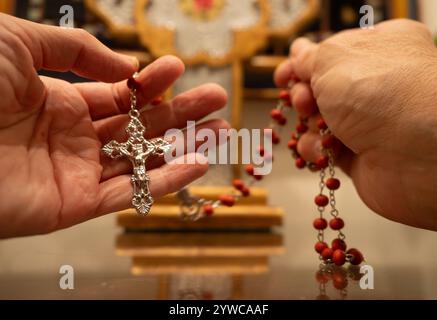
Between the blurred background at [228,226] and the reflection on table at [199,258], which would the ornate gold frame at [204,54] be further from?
the reflection on table at [199,258]

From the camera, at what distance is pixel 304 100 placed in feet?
2.52

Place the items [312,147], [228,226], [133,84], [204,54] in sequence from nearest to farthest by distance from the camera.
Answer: [133,84], [312,147], [228,226], [204,54]

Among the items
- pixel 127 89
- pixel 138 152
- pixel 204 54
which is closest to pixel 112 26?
pixel 204 54

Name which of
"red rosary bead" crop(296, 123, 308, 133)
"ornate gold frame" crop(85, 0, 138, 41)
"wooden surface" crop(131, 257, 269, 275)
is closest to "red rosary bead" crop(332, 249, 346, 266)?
"wooden surface" crop(131, 257, 269, 275)

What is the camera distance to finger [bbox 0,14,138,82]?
1.87 feet

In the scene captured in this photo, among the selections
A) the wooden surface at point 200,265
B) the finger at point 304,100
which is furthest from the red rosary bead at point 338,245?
the finger at point 304,100

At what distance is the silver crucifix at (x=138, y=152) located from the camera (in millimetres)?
648

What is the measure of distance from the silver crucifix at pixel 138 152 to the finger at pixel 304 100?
0.24 m

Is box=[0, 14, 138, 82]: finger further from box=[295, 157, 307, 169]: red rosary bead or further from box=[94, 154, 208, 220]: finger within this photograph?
box=[295, 157, 307, 169]: red rosary bead

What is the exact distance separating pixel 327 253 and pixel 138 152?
33 cm

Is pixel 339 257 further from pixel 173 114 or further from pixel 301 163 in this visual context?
pixel 173 114

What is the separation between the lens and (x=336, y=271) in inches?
27.9

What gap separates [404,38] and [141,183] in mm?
441

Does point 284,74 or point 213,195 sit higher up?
point 284,74
